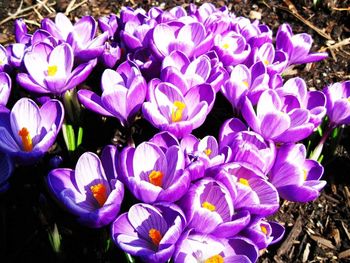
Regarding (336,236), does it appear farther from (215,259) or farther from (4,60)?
(4,60)

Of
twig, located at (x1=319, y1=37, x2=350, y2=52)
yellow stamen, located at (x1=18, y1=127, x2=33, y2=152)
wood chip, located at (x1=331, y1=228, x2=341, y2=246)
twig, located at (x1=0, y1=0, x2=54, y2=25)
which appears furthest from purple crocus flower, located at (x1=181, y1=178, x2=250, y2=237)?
twig, located at (x1=0, y1=0, x2=54, y2=25)

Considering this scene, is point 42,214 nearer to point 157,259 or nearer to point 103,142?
point 157,259

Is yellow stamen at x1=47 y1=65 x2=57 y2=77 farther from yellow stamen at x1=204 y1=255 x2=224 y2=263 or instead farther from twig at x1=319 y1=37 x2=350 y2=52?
twig at x1=319 y1=37 x2=350 y2=52

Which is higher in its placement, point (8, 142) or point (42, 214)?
point (8, 142)

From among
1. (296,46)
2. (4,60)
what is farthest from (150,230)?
(296,46)

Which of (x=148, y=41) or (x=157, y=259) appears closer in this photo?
(x=157, y=259)

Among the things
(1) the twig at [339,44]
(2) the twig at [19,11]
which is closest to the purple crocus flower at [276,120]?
(1) the twig at [339,44]

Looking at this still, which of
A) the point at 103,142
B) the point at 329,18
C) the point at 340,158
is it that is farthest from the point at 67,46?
the point at 329,18
